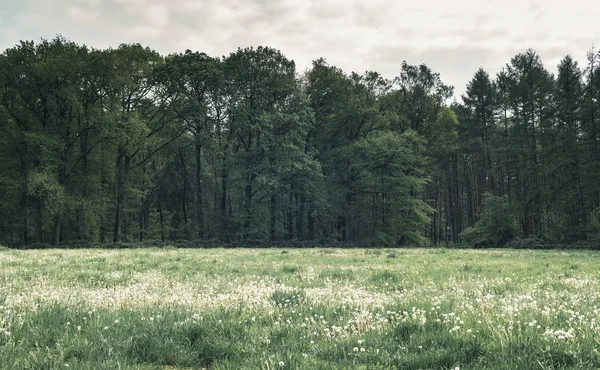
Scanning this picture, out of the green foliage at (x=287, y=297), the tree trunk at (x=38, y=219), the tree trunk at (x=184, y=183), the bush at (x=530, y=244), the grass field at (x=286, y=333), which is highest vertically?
the tree trunk at (x=184, y=183)

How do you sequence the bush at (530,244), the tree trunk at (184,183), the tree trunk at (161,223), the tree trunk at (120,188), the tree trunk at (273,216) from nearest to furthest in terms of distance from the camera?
the bush at (530,244)
the tree trunk at (120,188)
the tree trunk at (273,216)
the tree trunk at (184,183)
the tree trunk at (161,223)

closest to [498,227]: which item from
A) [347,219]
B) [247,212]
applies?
[347,219]

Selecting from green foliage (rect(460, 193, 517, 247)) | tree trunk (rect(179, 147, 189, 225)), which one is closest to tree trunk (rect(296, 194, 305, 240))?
tree trunk (rect(179, 147, 189, 225))

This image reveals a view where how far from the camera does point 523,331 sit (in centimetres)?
512

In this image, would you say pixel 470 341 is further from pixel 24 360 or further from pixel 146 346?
pixel 24 360

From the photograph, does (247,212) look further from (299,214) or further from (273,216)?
(299,214)

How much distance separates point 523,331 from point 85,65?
49759 millimetres

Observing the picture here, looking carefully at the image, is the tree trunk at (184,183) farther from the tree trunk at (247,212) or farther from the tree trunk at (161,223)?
the tree trunk at (247,212)

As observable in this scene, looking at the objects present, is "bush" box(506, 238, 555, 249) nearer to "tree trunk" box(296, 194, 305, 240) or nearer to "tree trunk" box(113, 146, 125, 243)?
"tree trunk" box(296, 194, 305, 240)

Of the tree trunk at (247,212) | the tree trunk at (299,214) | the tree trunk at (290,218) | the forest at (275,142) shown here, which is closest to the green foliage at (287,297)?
the forest at (275,142)

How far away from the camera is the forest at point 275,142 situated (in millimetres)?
42719

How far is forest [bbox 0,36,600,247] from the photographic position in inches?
1682

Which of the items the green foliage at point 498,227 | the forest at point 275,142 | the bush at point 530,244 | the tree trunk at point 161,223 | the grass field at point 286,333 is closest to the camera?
the grass field at point 286,333

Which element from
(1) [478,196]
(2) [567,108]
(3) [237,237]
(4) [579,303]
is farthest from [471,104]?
(4) [579,303]
